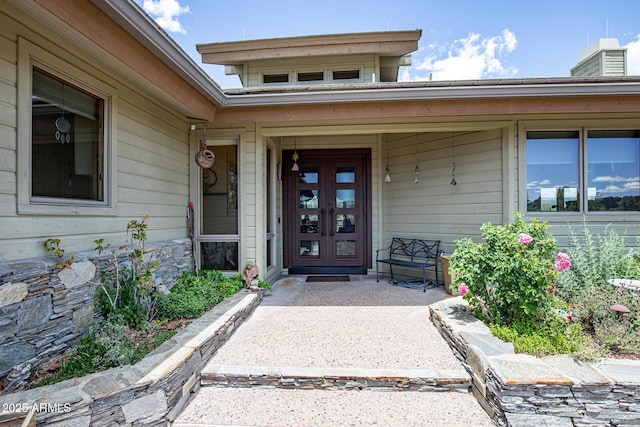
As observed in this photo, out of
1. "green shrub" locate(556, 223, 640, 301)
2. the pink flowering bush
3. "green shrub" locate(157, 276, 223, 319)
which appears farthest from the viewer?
"green shrub" locate(556, 223, 640, 301)

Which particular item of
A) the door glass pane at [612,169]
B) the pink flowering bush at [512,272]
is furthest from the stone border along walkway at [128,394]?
the door glass pane at [612,169]

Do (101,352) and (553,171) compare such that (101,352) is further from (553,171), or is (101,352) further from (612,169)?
(612,169)

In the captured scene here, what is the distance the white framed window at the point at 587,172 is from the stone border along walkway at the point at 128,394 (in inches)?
177

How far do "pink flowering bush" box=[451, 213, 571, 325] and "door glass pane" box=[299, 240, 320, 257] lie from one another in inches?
127

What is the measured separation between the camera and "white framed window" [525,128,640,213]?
4.02 meters

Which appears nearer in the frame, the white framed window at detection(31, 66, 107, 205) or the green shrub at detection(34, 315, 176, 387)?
the green shrub at detection(34, 315, 176, 387)

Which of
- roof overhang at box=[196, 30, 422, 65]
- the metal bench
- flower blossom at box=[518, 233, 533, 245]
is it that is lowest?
the metal bench

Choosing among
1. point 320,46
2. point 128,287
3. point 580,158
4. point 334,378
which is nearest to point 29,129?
point 128,287

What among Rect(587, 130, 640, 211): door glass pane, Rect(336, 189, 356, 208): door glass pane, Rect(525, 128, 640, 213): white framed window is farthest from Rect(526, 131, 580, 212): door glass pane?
Rect(336, 189, 356, 208): door glass pane

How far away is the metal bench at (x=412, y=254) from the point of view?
473cm

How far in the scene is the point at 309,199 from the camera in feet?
19.4

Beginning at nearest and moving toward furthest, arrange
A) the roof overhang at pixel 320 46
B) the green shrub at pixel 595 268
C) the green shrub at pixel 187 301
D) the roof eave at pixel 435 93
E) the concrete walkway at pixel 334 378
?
1. the concrete walkway at pixel 334 378
2. the green shrub at pixel 187 301
3. the green shrub at pixel 595 268
4. the roof eave at pixel 435 93
5. the roof overhang at pixel 320 46

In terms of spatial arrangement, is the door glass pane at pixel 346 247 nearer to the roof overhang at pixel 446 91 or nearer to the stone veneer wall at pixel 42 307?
the roof overhang at pixel 446 91

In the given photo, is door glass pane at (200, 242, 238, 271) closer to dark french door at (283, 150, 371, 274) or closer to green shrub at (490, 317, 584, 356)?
dark french door at (283, 150, 371, 274)
